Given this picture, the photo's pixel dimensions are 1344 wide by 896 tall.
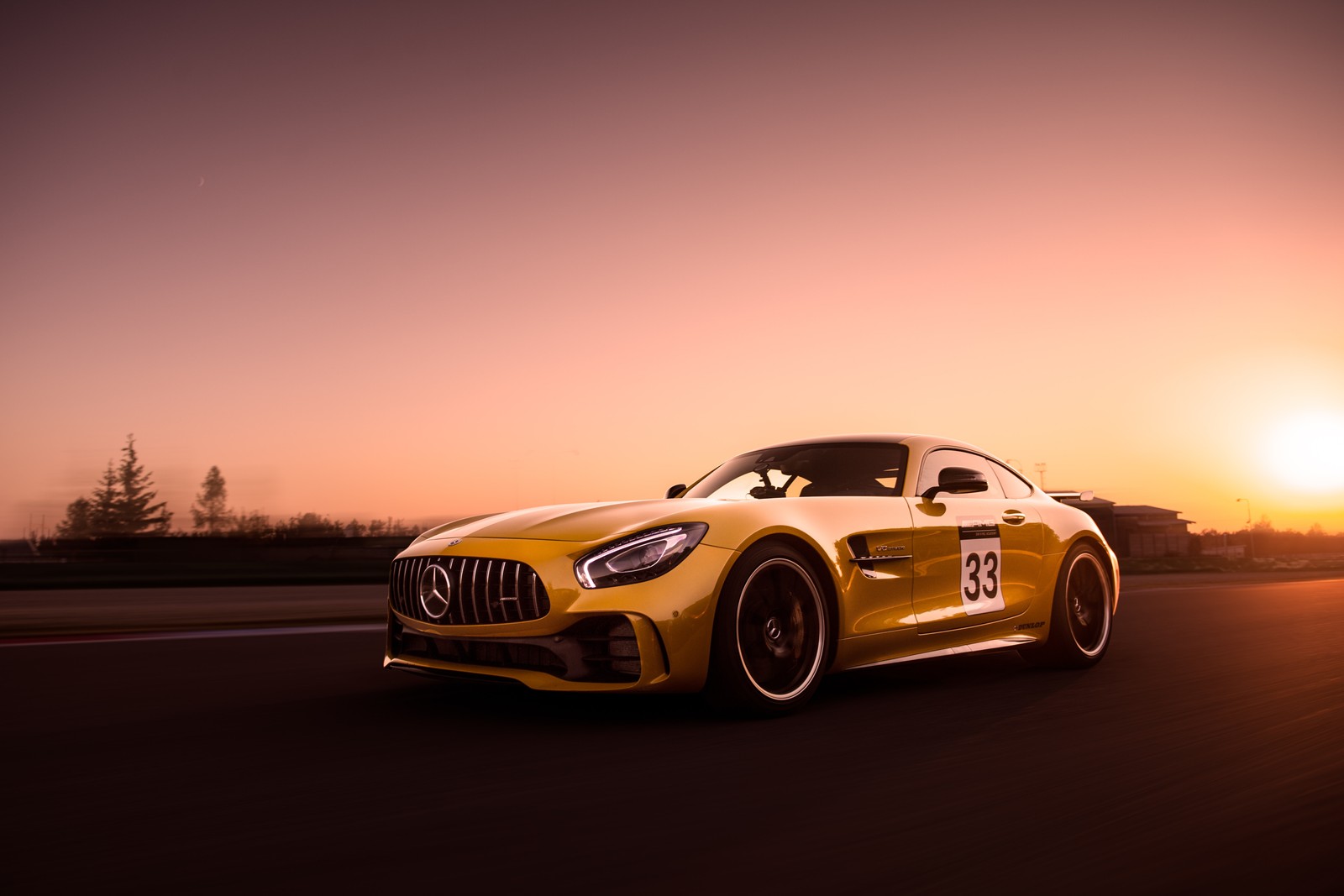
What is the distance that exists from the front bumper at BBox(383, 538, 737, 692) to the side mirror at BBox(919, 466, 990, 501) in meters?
1.77

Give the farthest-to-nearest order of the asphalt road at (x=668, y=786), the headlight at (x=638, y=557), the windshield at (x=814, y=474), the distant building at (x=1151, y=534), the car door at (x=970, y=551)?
the distant building at (x=1151, y=534), the windshield at (x=814, y=474), the car door at (x=970, y=551), the headlight at (x=638, y=557), the asphalt road at (x=668, y=786)

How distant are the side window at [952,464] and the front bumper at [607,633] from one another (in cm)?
205

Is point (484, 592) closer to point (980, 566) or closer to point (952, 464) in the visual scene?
point (980, 566)

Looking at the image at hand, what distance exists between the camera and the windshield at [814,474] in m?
6.74

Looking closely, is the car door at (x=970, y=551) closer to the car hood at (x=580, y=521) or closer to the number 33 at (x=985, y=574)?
the number 33 at (x=985, y=574)

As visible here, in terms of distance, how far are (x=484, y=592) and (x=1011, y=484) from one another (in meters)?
3.96

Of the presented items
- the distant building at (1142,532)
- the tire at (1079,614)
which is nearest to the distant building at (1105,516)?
the distant building at (1142,532)

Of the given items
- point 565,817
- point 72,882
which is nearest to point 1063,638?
point 565,817

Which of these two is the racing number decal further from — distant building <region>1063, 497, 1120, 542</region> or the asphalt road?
distant building <region>1063, 497, 1120, 542</region>

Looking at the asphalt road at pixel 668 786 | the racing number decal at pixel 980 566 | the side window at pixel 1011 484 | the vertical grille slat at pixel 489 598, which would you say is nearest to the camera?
the asphalt road at pixel 668 786

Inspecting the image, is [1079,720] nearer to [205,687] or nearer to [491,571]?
[491,571]

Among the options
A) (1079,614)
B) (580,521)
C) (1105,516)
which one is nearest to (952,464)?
(1079,614)

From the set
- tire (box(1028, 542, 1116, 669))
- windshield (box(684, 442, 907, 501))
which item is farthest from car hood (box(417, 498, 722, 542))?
tire (box(1028, 542, 1116, 669))

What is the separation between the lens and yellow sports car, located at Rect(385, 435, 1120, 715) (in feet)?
16.3
